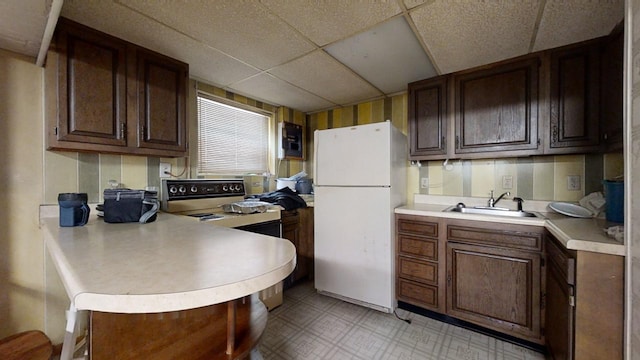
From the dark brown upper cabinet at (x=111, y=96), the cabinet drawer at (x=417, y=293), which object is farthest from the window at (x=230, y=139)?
the cabinet drawer at (x=417, y=293)

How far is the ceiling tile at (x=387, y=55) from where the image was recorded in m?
1.62

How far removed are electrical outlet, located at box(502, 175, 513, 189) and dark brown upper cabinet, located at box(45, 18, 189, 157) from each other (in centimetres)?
276

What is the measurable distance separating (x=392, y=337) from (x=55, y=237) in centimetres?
207

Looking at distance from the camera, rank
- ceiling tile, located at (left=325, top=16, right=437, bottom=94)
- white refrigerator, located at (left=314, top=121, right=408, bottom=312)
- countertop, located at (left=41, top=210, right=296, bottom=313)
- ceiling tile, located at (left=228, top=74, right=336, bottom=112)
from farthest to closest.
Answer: ceiling tile, located at (left=228, top=74, right=336, bottom=112) → white refrigerator, located at (left=314, top=121, right=408, bottom=312) → ceiling tile, located at (left=325, top=16, right=437, bottom=94) → countertop, located at (left=41, top=210, right=296, bottom=313)

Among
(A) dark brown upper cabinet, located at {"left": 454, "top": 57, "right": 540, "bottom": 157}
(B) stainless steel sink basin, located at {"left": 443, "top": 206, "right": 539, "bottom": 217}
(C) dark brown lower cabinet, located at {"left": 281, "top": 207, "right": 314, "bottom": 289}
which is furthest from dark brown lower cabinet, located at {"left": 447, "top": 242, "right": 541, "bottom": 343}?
(C) dark brown lower cabinet, located at {"left": 281, "top": 207, "right": 314, "bottom": 289}

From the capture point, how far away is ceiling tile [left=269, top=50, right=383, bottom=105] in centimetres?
201

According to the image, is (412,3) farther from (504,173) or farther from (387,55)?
(504,173)

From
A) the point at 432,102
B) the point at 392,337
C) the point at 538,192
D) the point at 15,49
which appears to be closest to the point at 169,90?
the point at 15,49

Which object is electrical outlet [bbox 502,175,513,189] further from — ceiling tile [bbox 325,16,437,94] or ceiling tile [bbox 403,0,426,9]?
ceiling tile [bbox 403,0,426,9]

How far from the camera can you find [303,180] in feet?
9.86

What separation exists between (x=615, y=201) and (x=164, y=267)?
7.41 ft

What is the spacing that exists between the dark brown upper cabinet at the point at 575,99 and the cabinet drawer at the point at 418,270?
4.15 ft

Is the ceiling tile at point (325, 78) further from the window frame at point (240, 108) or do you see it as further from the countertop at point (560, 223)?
the countertop at point (560, 223)

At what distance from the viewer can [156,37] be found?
63.6 inches
